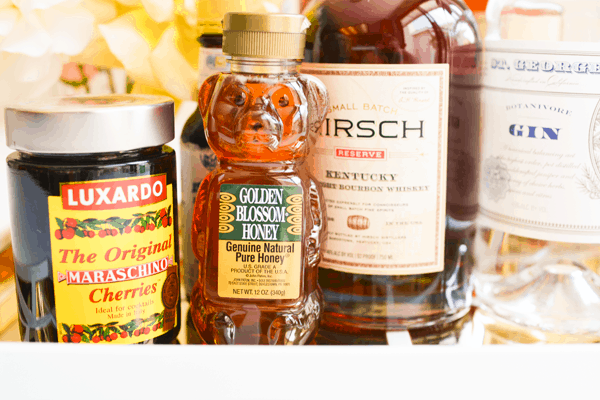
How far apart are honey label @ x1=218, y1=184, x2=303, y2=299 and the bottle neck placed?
0.09 m

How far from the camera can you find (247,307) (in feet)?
1.42

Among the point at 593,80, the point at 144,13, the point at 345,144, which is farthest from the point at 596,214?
the point at 144,13

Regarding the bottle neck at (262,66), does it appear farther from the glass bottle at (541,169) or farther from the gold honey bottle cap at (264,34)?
the glass bottle at (541,169)

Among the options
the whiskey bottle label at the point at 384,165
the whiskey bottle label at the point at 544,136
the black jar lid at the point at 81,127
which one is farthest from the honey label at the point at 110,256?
the whiskey bottle label at the point at 544,136

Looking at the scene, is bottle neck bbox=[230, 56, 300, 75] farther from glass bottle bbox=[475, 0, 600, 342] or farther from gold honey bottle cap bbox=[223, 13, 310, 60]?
glass bottle bbox=[475, 0, 600, 342]

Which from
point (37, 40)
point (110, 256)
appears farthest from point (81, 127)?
A: point (37, 40)

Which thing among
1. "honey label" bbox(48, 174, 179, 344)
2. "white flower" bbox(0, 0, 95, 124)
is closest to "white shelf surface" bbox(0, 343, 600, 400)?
"honey label" bbox(48, 174, 179, 344)

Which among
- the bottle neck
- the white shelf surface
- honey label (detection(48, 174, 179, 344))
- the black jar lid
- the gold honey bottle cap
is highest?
the gold honey bottle cap

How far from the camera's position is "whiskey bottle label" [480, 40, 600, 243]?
0.45m

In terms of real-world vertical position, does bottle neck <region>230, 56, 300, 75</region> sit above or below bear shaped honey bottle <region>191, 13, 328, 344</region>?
above

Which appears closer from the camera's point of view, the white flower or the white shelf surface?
the white shelf surface

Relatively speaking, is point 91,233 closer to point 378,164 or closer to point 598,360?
point 378,164

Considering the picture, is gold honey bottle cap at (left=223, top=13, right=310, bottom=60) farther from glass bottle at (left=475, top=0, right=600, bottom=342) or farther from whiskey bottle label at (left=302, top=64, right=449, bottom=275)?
glass bottle at (left=475, top=0, right=600, bottom=342)

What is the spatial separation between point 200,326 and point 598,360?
0.92 feet
